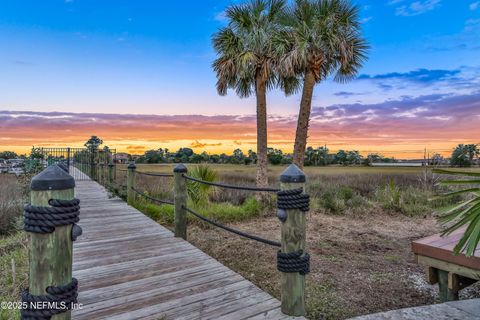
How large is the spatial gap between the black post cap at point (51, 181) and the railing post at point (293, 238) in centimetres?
143

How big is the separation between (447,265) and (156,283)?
10.0 feet

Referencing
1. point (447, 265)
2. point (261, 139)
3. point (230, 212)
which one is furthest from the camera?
point (261, 139)

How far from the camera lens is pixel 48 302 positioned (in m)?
1.51

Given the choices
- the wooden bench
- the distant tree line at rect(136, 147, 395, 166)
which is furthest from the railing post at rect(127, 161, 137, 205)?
the distant tree line at rect(136, 147, 395, 166)

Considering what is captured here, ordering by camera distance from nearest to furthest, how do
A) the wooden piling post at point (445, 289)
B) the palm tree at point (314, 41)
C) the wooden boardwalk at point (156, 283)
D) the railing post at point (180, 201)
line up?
the wooden boardwalk at point (156, 283)
the wooden piling post at point (445, 289)
the railing post at point (180, 201)
the palm tree at point (314, 41)

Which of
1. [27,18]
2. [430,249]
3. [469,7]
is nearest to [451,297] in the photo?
[430,249]

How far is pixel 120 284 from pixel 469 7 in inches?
440

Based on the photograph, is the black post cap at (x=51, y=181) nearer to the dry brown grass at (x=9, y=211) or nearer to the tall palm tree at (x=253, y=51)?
the dry brown grass at (x=9, y=211)

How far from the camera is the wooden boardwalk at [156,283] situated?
229 centimetres

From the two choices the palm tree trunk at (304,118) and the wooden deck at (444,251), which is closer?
the wooden deck at (444,251)

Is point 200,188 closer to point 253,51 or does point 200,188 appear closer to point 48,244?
point 253,51

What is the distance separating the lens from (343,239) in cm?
577

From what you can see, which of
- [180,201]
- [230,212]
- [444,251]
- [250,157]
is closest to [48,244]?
[180,201]

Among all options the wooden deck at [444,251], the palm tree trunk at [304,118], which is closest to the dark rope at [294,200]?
the wooden deck at [444,251]
